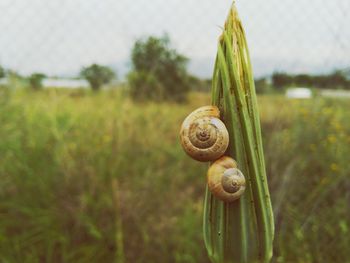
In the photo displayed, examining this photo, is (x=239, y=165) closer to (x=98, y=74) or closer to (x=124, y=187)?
(x=124, y=187)

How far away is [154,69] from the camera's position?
8.36ft

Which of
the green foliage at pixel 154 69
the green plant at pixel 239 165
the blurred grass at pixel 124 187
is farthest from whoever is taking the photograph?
the green foliage at pixel 154 69

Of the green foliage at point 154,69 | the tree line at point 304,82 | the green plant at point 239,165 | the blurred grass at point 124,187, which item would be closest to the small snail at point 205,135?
the green plant at point 239,165

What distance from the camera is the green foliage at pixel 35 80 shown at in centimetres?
276

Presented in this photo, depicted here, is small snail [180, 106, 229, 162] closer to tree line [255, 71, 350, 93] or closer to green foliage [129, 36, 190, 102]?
green foliage [129, 36, 190, 102]

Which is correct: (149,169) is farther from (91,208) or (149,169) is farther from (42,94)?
(42,94)

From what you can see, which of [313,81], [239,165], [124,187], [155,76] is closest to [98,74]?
[155,76]

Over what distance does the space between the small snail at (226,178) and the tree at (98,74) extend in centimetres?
201

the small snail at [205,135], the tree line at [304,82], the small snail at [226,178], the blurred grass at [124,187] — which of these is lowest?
the blurred grass at [124,187]

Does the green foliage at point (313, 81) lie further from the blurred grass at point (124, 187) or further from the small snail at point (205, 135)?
the small snail at point (205, 135)

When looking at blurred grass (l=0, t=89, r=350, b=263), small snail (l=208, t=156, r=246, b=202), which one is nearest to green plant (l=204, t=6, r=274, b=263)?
small snail (l=208, t=156, r=246, b=202)

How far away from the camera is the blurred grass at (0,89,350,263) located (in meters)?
2.19

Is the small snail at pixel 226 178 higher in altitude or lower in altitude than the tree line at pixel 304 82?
lower

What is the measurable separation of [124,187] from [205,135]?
185 cm
